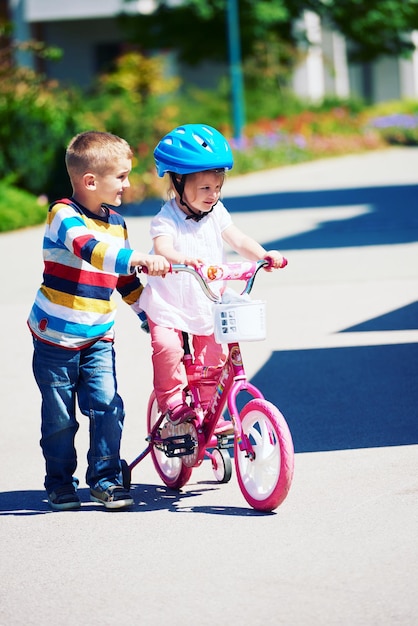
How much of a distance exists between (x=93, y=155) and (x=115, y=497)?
140cm

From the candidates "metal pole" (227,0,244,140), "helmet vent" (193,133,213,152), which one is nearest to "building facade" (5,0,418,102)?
"metal pole" (227,0,244,140)

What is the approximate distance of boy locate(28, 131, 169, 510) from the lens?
5488mm

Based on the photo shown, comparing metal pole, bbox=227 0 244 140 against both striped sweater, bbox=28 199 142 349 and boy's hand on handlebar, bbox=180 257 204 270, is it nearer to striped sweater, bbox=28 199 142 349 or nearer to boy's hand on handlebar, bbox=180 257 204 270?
striped sweater, bbox=28 199 142 349

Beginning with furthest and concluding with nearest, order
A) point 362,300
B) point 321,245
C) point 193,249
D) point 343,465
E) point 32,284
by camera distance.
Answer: point 321,245 < point 32,284 < point 362,300 < point 343,465 < point 193,249

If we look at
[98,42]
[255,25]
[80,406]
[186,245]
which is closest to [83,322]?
[80,406]

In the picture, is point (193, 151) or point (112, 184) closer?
point (193, 151)

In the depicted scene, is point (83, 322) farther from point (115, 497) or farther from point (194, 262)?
point (115, 497)

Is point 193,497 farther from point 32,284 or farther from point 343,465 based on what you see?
point 32,284

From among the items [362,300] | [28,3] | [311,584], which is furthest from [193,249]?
[28,3]

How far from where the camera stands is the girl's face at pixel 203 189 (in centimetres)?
540

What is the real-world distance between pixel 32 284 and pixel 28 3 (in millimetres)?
30406

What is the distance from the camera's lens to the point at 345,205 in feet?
66.0

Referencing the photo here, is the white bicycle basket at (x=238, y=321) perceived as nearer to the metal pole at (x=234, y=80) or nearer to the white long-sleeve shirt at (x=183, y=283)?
the white long-sleeve shirt at (x=183, y=283)

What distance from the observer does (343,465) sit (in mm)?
6102
